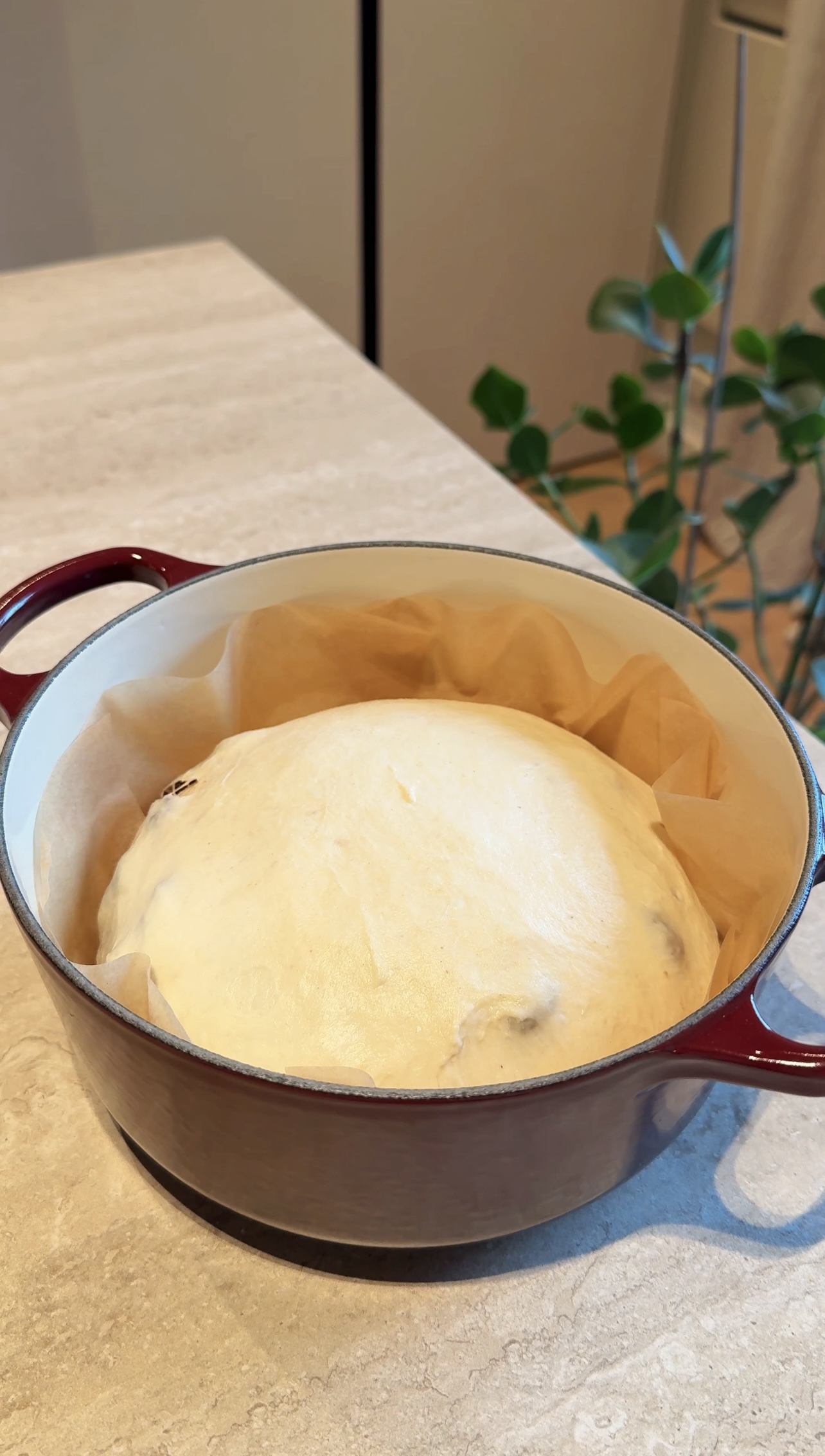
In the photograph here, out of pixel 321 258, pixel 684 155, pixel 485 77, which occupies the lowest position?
pixel 321 258

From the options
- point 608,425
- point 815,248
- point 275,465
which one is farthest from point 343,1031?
point 815,248

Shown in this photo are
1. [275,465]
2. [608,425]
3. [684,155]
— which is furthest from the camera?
[684,155]

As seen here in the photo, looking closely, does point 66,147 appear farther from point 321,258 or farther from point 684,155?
point 684,155

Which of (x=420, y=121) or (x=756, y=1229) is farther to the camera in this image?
(x=420, y=121)

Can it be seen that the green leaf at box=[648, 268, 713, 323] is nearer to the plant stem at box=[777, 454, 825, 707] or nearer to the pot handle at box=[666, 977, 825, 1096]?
the plant stem at box=[777, 454, 825, 707]

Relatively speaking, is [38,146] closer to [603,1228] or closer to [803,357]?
[803,357]

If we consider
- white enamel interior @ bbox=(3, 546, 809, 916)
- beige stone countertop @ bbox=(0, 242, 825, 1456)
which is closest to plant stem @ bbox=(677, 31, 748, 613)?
white enamel interior @ bbox=(3, 546, 809, 916)

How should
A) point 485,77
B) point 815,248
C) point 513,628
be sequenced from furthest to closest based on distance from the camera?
point 485,77, point 815,248, point 513,628
